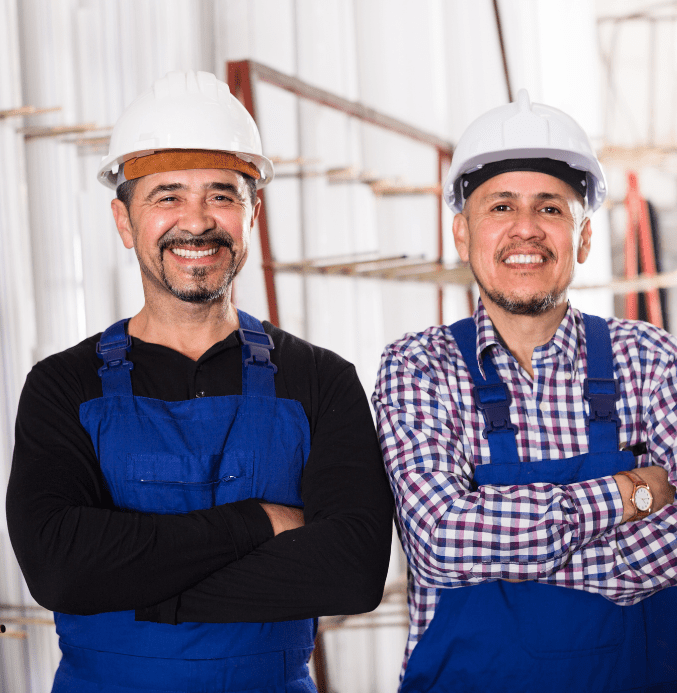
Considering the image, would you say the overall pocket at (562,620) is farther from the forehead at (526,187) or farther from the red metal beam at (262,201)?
the red metal beam at (262,201)

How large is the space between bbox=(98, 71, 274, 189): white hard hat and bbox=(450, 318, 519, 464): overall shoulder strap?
86 centimetres

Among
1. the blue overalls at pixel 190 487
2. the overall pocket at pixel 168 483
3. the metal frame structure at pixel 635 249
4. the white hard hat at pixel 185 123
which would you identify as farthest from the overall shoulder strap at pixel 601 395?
the metal frame structure at pixel 635 249

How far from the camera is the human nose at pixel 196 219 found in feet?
6.72

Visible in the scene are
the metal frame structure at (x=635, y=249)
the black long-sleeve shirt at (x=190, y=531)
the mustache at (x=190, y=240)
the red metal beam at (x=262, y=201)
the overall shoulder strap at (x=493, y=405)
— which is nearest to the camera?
the black long-sleeve shirt at (x=190, y=531)

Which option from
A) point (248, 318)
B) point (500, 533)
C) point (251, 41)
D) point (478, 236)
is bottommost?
point (500, 533)

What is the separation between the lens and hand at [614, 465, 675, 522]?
184 cm

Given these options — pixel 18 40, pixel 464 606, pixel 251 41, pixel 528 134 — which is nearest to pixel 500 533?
pixel 464 606

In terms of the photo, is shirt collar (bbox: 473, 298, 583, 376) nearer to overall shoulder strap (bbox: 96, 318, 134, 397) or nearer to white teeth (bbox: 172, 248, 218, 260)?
white teeth (bbox: 172, 248, 218, 260)

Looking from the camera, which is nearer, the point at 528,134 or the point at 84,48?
the point at 528,134

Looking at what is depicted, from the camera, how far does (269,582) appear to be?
1771 millimetres

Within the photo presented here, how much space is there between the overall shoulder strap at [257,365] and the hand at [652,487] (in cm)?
89

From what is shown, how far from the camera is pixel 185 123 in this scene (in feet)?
6.92

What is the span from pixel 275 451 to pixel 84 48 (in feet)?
7.40

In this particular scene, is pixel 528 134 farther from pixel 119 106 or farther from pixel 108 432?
pixel 119 106
